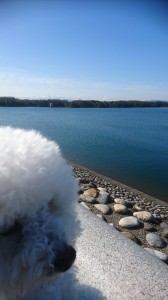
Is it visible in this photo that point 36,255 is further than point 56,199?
No

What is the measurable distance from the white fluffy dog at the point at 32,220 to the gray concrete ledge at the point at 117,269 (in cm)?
60

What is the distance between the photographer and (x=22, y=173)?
169 cm

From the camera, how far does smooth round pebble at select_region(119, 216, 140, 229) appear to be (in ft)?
19.4

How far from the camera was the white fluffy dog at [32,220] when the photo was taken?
1.60m

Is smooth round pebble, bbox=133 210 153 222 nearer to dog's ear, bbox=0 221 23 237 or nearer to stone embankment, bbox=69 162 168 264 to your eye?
stone embankment, bbox=69 162 168 264

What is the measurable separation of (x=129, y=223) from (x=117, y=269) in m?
3.34

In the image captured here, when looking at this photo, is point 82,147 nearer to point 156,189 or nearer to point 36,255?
point 156,189

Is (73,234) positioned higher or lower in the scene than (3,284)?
higher

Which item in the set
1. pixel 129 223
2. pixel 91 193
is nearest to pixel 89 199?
pixel 91 193

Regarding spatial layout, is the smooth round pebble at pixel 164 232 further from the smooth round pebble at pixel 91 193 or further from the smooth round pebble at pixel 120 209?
→ the smooth round pebble at pixel 91 193

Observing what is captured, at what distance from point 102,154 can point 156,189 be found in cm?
580

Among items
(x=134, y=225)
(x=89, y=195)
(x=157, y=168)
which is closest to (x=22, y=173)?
(x=134, y=225)

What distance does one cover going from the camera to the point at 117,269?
8.76 ft

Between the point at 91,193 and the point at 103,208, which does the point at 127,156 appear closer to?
the point at 91,193
